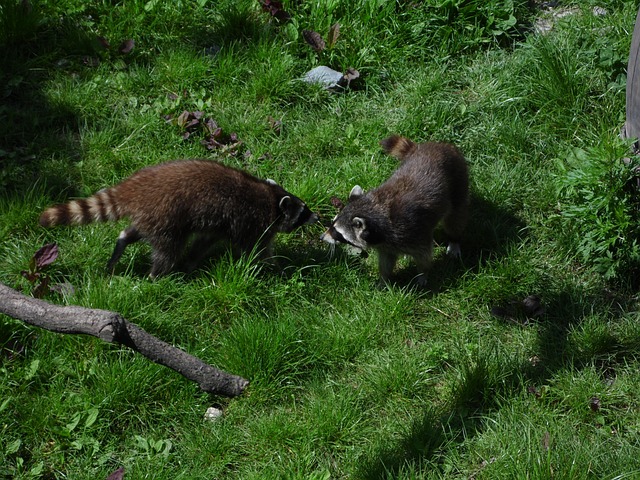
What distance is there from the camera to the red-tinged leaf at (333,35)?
6.75 meters

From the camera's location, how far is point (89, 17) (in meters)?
6.89

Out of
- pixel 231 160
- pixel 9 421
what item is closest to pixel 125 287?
pixel 9 421

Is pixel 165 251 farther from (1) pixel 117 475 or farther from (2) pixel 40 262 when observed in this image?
(1) pixel 117 475

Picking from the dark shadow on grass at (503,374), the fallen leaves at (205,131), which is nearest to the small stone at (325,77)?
the fallen leaves at (205,131)

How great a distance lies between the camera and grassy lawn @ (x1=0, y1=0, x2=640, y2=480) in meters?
4.37

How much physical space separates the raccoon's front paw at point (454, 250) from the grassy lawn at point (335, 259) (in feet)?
0.18

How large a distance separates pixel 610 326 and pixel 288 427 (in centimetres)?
208

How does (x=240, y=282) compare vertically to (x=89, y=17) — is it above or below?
below

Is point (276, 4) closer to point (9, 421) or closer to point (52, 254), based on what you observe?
point (52, 254)

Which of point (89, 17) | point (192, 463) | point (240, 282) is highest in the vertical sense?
point (89, 17)

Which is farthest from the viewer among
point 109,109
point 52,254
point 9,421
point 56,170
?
point 109,109

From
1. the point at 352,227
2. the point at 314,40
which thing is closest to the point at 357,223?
the point at 352,227

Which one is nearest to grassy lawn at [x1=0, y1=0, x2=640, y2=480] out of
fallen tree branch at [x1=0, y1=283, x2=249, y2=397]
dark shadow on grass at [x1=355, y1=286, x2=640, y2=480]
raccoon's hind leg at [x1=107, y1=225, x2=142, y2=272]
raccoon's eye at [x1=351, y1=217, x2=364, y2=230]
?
dark shadow on grass at [x1=355, y1=286, x2=640, y2=480]

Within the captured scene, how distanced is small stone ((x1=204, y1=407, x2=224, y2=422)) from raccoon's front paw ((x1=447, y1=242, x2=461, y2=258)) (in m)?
2.00
